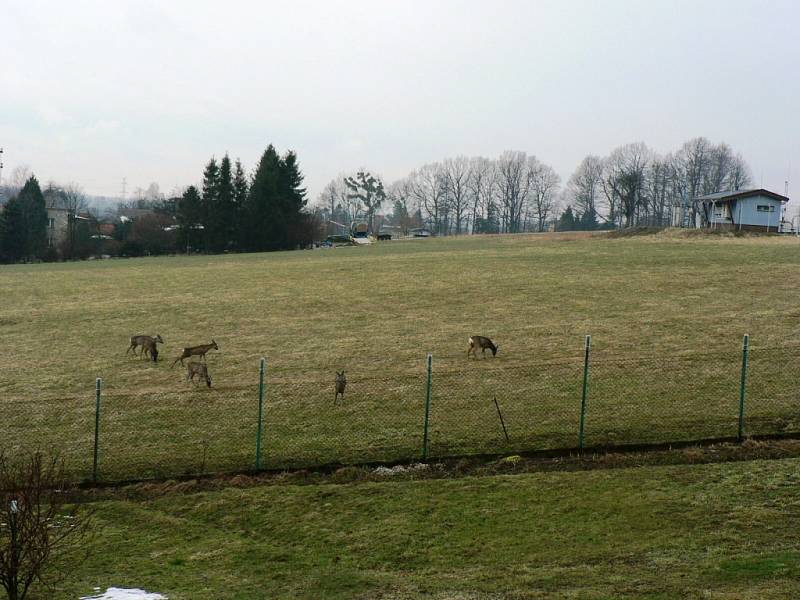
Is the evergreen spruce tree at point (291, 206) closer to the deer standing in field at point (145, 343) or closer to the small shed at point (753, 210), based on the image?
the small shed at point (753, 210)

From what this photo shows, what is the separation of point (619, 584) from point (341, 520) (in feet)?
17.8

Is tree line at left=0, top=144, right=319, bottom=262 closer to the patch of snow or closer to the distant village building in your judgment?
the distant village building

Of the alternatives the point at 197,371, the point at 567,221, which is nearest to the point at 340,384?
the point at 197,371

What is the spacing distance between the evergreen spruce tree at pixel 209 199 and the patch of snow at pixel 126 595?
8401cm

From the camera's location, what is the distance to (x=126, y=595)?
1035 centimetres

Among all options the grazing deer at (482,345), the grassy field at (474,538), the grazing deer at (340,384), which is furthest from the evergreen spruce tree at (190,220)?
the grassy field at (474,538)

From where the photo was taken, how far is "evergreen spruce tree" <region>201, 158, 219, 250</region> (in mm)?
91688

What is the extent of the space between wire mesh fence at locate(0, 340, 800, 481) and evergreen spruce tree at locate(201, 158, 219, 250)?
233ft

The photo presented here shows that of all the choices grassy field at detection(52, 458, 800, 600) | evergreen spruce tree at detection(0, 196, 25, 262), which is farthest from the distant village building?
evergreen spruce tree at detection(0, 196, 25, 262)

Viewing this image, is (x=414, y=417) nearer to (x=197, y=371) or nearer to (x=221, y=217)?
(x=197, y=371)

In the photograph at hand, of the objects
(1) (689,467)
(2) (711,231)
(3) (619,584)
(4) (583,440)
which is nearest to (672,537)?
(3) (619,584)

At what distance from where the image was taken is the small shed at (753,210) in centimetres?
7138

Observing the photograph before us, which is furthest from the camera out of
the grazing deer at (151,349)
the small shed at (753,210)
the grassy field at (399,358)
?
the small shed at (753,210)

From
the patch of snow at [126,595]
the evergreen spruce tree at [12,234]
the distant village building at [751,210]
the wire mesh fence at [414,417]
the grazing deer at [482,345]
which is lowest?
the patch of snow at [126,595]
